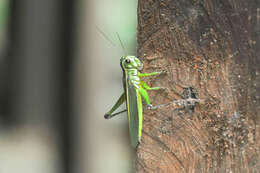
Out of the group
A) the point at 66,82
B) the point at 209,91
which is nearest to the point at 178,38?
the point at 209,91

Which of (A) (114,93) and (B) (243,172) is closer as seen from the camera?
(B) (243,172)

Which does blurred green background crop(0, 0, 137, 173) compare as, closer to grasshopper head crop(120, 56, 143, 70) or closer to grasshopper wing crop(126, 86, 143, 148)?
grasshopper head crop(120, 56, 143, 70)

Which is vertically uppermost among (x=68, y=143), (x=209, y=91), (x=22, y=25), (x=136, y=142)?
(x=22, y=25)

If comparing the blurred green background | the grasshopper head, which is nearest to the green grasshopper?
the grasshopper head

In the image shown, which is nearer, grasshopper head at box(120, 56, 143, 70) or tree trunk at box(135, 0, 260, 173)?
tree trunk at box(135, 0, 260, 173)

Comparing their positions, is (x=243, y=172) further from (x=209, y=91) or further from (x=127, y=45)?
(x=127, y=45)

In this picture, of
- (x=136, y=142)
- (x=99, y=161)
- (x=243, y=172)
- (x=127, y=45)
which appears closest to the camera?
(x=243, y=172)

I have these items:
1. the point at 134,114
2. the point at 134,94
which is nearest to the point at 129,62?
the point at 134,94
